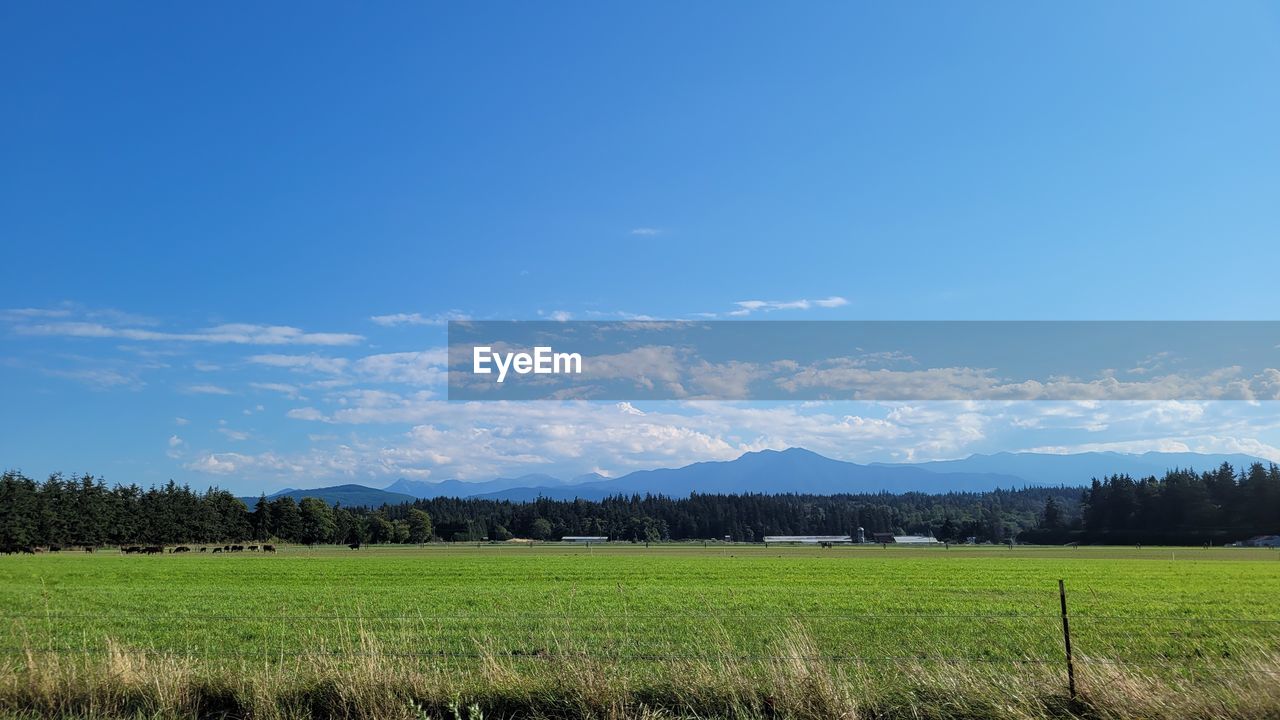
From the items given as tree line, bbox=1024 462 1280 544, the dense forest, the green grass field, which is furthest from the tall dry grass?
tree line, bbox=1024 462 1280 544

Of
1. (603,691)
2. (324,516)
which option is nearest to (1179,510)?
(324,516)

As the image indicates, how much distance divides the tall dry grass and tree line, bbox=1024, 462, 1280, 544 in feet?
500

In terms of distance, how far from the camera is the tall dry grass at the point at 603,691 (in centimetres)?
946

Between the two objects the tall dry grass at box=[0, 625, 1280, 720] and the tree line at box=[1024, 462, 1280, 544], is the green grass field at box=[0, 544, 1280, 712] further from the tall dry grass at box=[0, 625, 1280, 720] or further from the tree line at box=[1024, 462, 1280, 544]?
the tree line at box=[1024, 462, 1280, 544]

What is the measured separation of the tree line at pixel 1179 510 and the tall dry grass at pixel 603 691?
153 m

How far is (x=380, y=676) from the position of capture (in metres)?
10.1

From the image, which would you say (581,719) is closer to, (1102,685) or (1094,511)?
(1102,685)

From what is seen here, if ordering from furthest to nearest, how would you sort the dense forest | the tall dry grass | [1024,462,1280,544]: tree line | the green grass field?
[1024,462,1280,544]: tree line
the dense forest
the green grass field
the tall dry grass

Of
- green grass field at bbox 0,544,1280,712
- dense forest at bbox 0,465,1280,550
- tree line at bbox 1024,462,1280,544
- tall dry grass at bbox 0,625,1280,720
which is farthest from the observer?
tree line at bbox 1024,462,1280,544

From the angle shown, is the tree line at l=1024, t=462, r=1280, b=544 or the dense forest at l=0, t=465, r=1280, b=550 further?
the tree line at l=1024, t=462, r=1280, b=544

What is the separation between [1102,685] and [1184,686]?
0.94 metres

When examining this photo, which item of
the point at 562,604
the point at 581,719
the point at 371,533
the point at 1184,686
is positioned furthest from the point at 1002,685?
the point at 371,533

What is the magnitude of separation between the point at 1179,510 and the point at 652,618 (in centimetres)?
15125

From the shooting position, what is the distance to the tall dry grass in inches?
372
